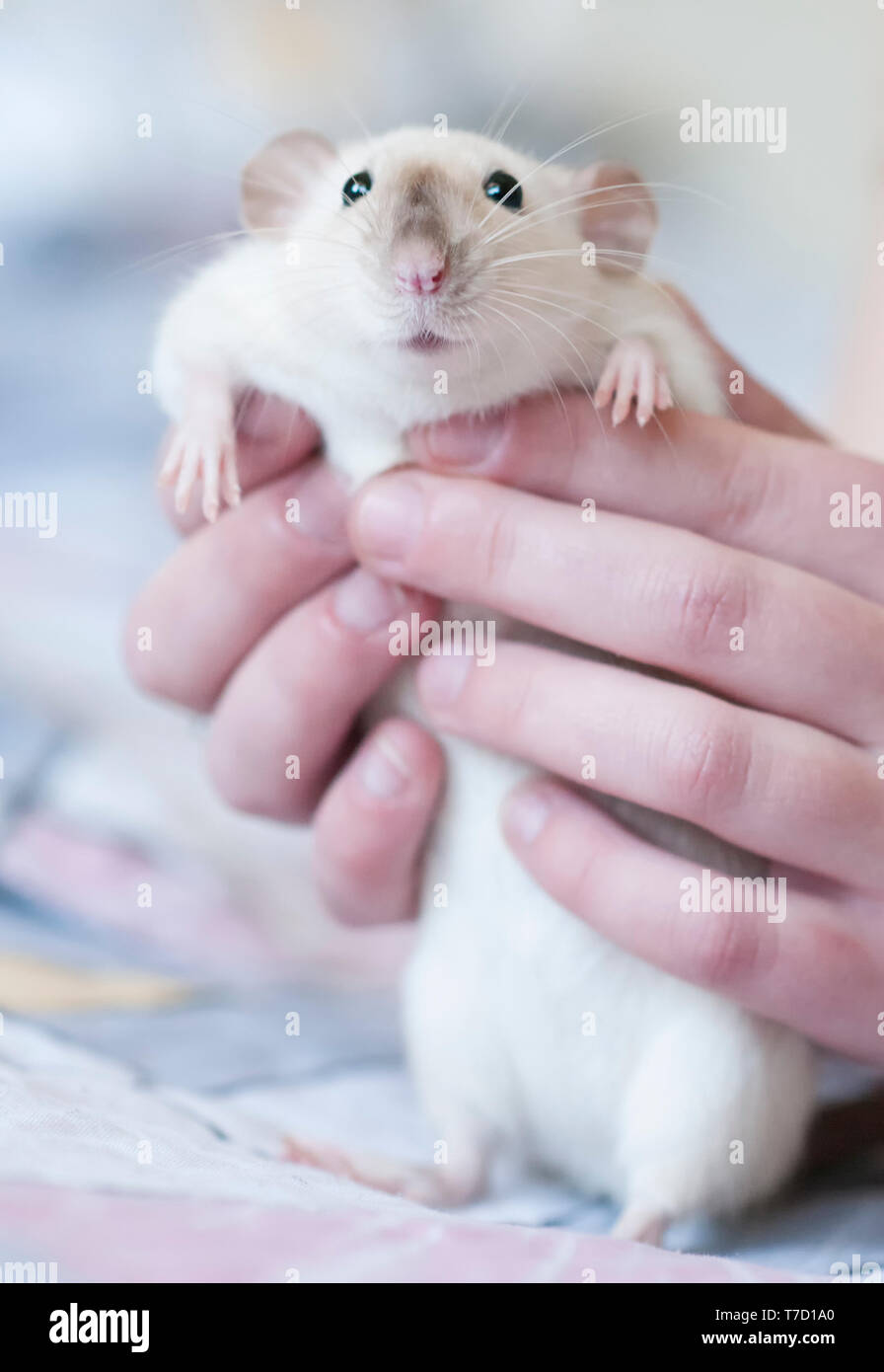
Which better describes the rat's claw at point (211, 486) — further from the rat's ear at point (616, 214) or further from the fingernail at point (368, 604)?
the rat's ear at point (616, 214)

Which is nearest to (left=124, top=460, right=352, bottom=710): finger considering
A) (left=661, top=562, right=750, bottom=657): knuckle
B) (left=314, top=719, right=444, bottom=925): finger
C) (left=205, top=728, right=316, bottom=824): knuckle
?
(left=205, top=728, right=316, bottom=824): knuckle

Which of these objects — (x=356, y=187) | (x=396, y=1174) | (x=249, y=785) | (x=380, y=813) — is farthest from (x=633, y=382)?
(x=396, y=1174)

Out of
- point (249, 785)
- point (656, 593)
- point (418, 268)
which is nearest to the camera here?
point (418, 268)

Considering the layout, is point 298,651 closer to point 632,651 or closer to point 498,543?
point 498,543

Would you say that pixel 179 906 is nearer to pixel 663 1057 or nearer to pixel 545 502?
pixel 663 1057

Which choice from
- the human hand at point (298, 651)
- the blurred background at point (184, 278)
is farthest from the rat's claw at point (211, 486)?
the blurred background at point (184, 278)

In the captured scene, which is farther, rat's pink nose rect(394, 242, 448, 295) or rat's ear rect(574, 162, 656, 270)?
rat's ear rect(574, 162, 656, 270)

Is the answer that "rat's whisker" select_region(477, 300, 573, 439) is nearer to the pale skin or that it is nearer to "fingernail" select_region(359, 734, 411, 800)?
the pale skin

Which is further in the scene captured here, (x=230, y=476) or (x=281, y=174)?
(x=281, y=174)

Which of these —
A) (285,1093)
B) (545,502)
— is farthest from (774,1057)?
(545,502)
